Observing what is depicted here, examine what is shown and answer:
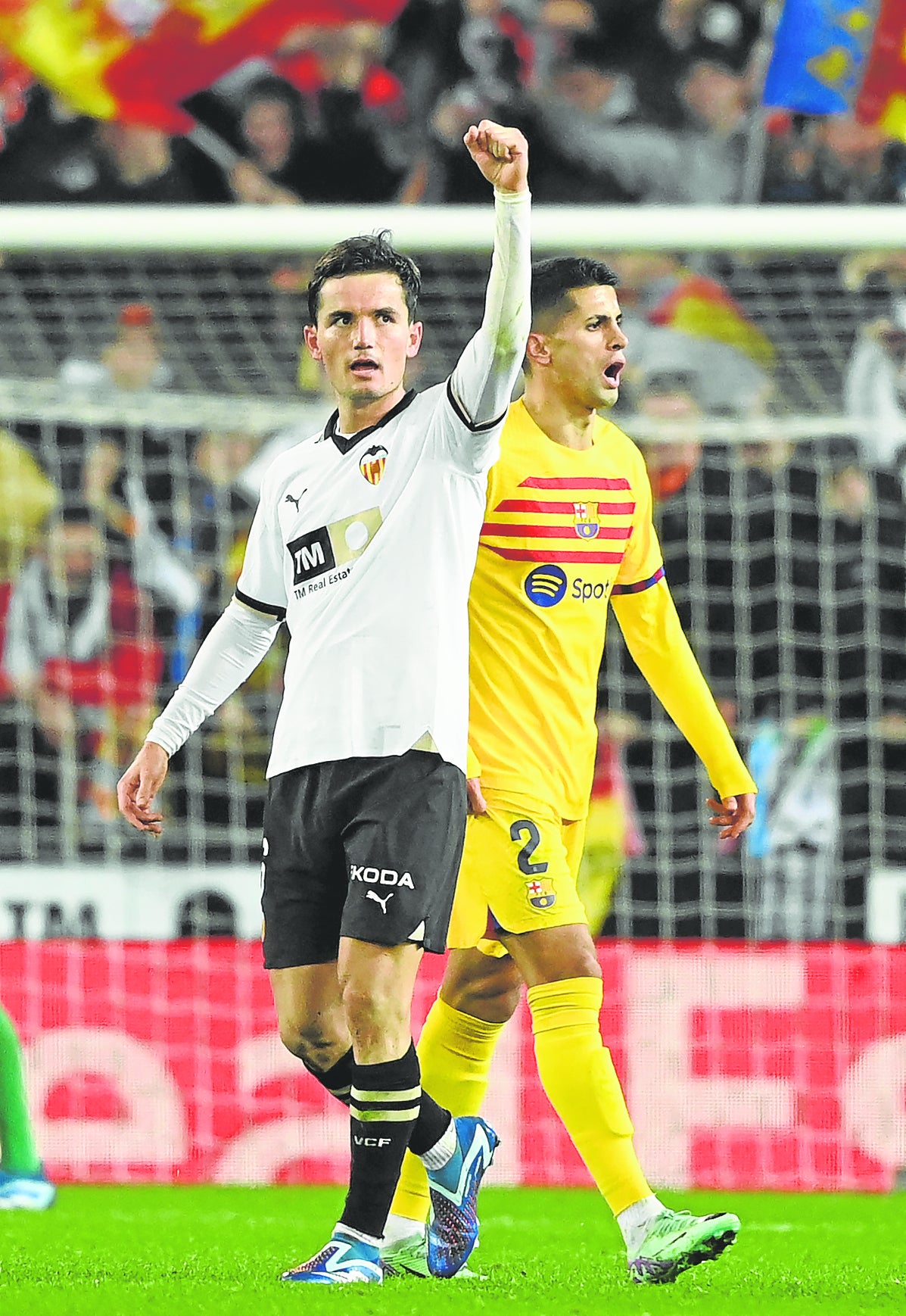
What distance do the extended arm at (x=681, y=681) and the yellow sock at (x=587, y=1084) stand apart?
25.2 inches

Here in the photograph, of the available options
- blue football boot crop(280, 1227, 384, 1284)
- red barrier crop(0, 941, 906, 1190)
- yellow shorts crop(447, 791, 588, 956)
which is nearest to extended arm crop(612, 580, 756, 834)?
yellow shorts crop(447, 791, 588, 956)

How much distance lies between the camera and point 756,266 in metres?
8.34

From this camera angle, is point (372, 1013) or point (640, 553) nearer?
point (372, 1013)

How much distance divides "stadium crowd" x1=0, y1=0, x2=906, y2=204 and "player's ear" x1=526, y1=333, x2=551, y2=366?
199 inches

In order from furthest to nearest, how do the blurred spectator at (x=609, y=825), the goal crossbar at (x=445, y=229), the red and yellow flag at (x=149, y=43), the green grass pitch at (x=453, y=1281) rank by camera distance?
the red and yellow flag at (x=149, y=43) < the blurred spectator at (x=609, y=825) < the goal crossbar at (x=445, y=229) < the green grass pitch at (x=453, y=1281)

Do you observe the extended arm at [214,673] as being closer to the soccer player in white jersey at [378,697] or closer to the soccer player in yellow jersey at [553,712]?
the soccer player in white jersey at [378,697]

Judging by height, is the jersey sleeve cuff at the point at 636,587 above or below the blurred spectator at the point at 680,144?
below

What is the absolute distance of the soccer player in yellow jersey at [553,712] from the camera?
3.65 metres

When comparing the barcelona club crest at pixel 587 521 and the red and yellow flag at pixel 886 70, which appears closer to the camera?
the barcelona club crest at pixel 587 521

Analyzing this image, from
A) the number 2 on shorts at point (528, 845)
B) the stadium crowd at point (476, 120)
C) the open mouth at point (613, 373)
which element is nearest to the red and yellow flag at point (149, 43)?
the stadium crowd at point (476, 120)

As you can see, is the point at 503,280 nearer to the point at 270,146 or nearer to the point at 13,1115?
the point at 13,1115

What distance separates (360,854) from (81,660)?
420cm

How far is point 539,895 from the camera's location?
3.68 meters

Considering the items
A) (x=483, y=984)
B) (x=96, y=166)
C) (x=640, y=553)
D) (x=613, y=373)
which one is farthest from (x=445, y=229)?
(x=96, y=166)
